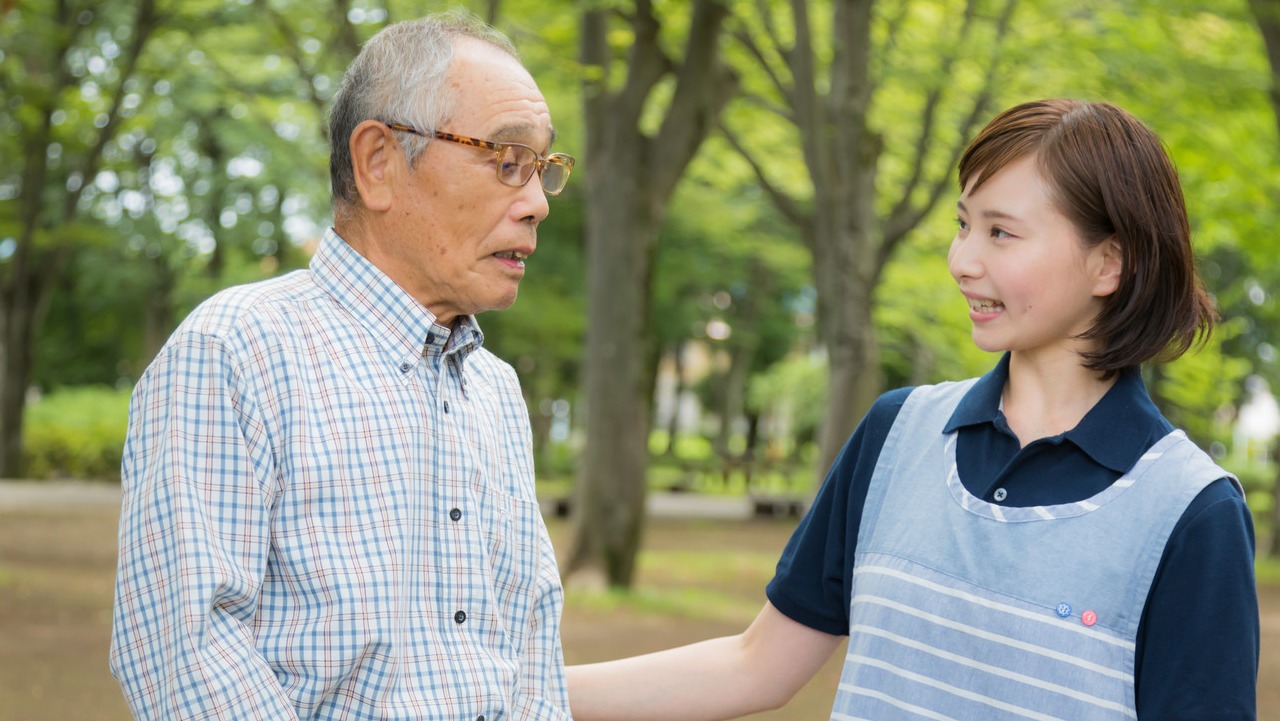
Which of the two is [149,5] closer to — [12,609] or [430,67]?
[12,609]

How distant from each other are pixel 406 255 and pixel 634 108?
10.5 m

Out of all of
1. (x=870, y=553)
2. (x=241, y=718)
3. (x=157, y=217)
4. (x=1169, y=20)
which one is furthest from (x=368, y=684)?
(x=157, y=217)

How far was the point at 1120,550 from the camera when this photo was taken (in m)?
1.98

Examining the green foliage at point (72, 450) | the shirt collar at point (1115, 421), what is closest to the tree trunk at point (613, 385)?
the shirt collar at point (1115, 421)

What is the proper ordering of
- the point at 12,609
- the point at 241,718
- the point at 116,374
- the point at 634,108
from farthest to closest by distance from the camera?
the point at 116,374 → the point at 634,108 → the point at 12,609 → the point at 241,718

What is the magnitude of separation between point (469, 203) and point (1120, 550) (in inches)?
44.9

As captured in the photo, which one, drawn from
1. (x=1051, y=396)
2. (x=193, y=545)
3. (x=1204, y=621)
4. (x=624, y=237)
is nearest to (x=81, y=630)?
(x=624, y=237)

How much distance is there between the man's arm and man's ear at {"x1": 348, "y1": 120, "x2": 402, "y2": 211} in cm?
89

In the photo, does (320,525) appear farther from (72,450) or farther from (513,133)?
(72,450)

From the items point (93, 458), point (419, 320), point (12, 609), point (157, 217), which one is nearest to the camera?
point (419, 320)

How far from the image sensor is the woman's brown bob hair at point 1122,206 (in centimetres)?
209

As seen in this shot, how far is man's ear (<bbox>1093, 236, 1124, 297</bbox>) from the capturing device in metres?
2.13

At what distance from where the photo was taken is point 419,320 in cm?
232

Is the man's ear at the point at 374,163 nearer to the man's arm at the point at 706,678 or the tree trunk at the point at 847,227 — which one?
the man's arm at the point at 706,678
